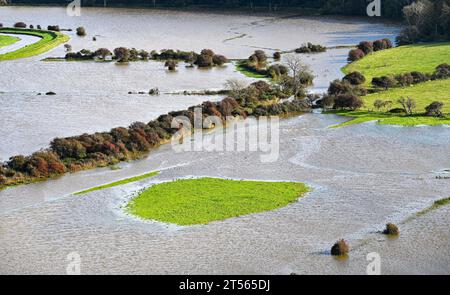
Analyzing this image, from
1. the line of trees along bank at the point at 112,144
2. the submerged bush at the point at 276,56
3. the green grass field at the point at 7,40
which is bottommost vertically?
the line of trees along bank at the point at 112,144

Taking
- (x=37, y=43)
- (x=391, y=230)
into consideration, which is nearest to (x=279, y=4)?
(x=37, y=43)

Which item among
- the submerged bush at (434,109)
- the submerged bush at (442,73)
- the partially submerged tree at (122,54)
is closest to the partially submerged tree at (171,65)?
the partially submerged tree at (122,54)

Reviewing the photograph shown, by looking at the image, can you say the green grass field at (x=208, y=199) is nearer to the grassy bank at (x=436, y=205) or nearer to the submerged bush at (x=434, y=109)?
the grassy bank at (x=436, y=205)

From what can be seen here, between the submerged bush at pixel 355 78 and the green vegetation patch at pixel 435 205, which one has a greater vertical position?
the submerged bush at pixel 355 78

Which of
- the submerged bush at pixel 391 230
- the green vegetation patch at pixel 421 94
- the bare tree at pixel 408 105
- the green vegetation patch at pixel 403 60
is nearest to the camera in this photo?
the submerged bush at pixel 391 230

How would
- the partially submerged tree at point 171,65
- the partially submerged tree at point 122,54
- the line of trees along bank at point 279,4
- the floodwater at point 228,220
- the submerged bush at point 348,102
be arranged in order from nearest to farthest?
the floodwater at point 228,220, the submerged bush at point 348,102, the partially submerged tree at point 171,65, the partially submerged tree at point 122,54, the line of trees along bank at point 279,4

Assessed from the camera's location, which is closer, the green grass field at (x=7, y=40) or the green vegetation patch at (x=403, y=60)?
the green vegetation patch at (x=403, y=60)

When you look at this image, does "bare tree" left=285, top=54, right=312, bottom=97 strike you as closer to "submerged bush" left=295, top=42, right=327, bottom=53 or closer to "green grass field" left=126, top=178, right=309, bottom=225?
"submerged bush" left=295, top=42, right=327, bottom=53
